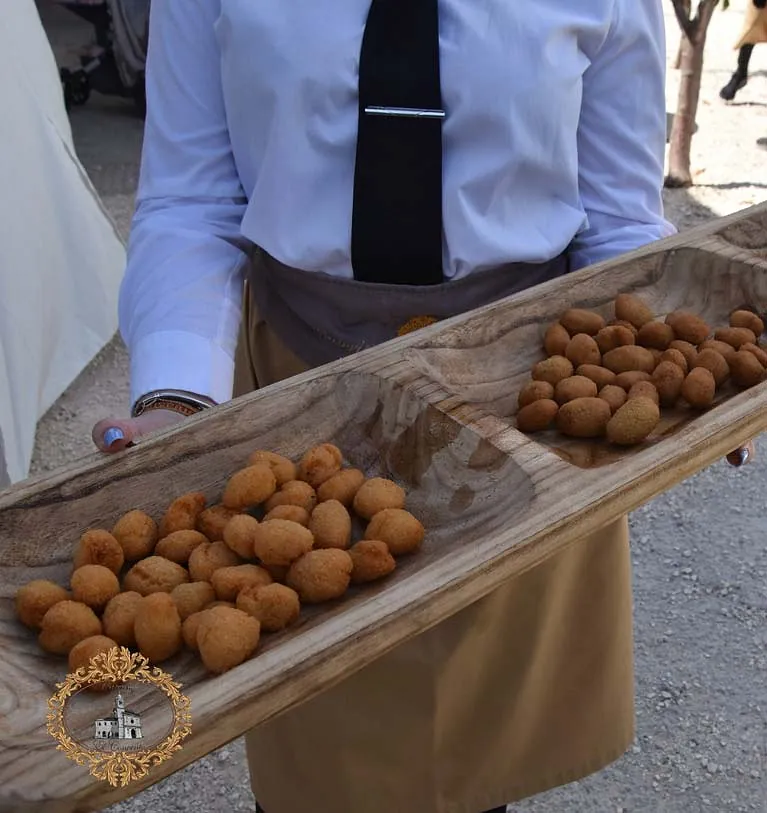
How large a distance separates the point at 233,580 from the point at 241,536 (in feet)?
0.13

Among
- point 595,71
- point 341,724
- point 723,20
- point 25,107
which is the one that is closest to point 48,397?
point 25,107

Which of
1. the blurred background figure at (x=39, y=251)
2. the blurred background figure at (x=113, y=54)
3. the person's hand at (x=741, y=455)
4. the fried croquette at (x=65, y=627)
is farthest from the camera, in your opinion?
the blurred background figure at (x=113, y=54)

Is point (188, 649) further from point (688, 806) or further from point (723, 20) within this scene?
point (723, 20)

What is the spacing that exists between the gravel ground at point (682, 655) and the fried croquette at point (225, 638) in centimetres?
88

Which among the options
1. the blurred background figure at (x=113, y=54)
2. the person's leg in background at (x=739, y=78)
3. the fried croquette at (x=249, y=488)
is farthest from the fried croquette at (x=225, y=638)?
the person's leg in background at (x=739, y=78)

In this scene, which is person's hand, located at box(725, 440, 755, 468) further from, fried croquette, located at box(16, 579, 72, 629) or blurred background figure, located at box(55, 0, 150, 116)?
blurred background figure, located at box(55, 0, 150, 116)

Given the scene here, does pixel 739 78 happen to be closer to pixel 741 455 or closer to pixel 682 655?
pixel 682 655

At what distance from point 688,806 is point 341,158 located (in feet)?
3.47

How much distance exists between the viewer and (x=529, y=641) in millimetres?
919

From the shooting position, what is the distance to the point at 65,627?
23.5 inches

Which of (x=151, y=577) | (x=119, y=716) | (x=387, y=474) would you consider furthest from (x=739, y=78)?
(x=119, y=716)

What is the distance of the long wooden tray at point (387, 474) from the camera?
52cm

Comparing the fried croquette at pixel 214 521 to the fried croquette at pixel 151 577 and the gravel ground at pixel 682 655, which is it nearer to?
the fried croquette at pixel 151 577

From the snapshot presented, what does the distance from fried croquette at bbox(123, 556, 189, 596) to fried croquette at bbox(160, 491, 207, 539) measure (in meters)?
0.04
